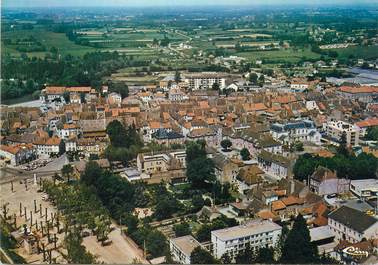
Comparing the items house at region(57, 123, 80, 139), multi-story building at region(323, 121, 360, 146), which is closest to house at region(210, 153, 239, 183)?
multi-story building at region(323, 121, 360, 146)

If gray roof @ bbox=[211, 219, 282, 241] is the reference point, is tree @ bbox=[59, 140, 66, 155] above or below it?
below

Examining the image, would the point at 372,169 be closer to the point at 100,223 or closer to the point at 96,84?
the point at 100,223

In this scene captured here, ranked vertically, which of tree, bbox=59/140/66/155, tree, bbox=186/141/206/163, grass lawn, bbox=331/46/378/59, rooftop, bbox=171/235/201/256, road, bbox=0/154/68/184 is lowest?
road, bbox=0/154/68/184

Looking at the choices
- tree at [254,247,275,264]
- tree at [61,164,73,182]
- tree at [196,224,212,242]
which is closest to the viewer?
tree at [254,247,275,264]

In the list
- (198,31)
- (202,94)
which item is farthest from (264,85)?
(198,31)

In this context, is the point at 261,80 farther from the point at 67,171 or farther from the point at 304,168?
the point at 67,171

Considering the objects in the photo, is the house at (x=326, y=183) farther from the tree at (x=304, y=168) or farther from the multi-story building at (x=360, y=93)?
the multi-story building at (x=360, y=93)

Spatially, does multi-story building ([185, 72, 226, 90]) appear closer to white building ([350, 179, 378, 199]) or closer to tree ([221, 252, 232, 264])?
white building ([350, 179, 378, 199])

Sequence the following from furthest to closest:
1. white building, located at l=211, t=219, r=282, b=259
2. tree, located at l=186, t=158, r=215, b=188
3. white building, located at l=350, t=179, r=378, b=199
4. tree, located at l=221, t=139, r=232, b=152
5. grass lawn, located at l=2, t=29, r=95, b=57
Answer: grass lawn, located at l=2, t=29, r=95, b=57 → tree, located at l=221, t=139, r=232, b=152 → tree, located at l=186, t=158, r=215, b=188 → white building, located at l=350, t=179, r=378, b=199 → white building, located at l=211, t=219, r=282, b=259
